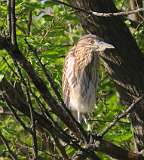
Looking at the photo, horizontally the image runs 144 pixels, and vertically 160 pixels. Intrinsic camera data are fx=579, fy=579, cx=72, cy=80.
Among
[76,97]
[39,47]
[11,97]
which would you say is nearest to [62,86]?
[76,97]

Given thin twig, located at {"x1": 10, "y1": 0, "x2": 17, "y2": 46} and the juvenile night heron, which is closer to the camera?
thin twig, located at {"x1": 10, "y1": 0, "x2": 17, "y2": 46}

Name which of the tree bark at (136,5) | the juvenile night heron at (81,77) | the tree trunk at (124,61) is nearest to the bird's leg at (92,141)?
the tree trunk at (124,61)

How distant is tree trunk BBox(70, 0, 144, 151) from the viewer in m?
4.72

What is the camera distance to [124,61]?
479 cm

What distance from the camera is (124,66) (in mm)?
4754

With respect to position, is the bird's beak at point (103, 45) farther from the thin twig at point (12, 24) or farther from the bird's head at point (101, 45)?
the thin twig at point (12, 24)

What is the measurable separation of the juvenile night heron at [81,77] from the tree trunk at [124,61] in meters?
0.16

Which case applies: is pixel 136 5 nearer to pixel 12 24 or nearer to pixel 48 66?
pixel 48 66

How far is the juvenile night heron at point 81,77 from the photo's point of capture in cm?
496

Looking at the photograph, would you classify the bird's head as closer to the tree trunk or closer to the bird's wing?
the tree trunk

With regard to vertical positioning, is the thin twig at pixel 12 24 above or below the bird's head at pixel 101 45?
above

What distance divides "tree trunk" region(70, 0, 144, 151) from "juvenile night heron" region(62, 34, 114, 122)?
0.53 ft

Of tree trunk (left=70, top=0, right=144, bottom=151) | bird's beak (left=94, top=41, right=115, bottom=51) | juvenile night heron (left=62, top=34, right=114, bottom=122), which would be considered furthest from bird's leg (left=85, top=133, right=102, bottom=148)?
juvenile night heron (left=62, top=34, right=114, bottom=122)

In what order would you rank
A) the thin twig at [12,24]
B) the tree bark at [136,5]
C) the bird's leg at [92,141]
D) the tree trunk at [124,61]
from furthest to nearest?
the tree bark at [136,5] < the tree trunk at [124,61] < the bird's leg at [92,141] < the thin twig at [12,24]
